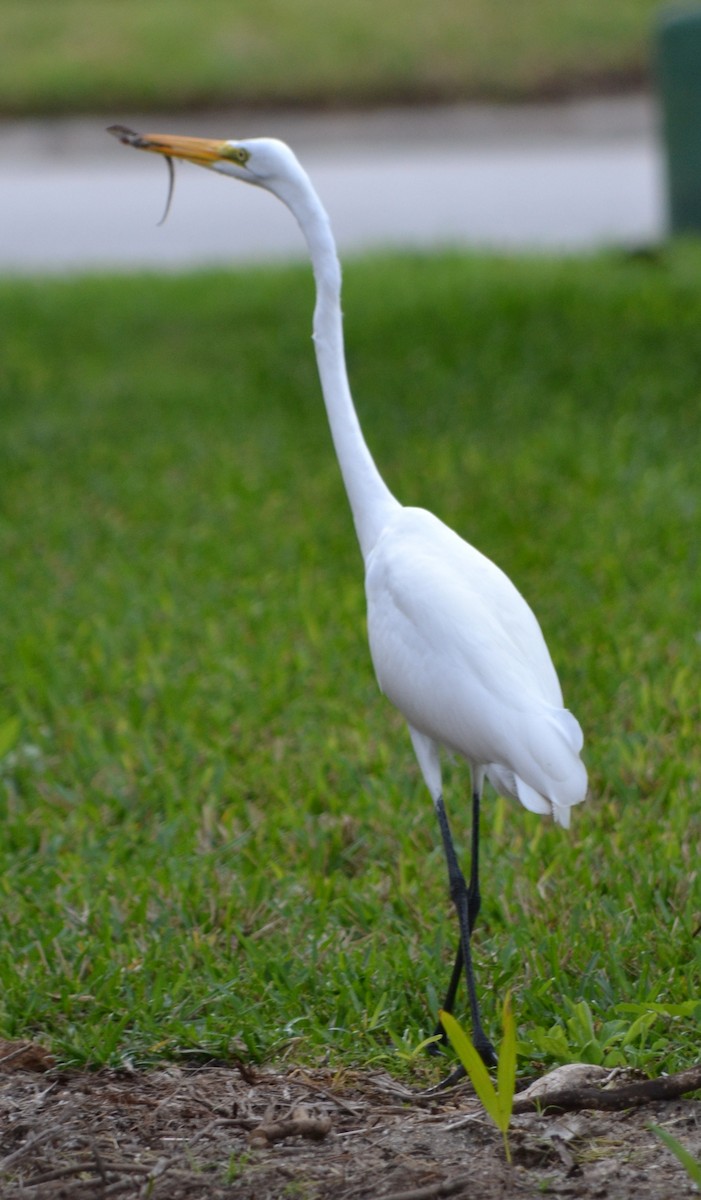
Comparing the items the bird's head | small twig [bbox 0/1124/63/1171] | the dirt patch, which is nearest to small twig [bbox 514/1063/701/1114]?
the dirt patch

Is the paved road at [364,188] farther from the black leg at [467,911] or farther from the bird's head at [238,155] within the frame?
the black leg at [467,911]

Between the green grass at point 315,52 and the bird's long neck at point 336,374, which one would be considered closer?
the bird's long neck at point 336,374

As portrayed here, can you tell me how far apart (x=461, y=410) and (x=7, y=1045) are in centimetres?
437

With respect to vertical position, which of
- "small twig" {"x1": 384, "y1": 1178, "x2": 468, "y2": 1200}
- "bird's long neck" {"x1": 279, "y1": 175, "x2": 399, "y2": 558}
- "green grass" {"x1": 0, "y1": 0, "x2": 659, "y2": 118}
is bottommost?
"small twig" {"x1": 384, "y1": 1178, "x2": 468, "y2": 1200}

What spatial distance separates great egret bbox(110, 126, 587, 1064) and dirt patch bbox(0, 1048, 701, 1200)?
296mm

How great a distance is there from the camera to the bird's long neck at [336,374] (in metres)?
2.71

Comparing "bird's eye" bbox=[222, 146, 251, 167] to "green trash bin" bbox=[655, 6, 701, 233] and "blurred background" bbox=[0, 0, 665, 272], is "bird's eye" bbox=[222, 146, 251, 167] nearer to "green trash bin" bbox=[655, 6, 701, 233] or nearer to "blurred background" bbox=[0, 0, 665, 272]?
"green trash bin" bbox=[655, 6, 701, 233]

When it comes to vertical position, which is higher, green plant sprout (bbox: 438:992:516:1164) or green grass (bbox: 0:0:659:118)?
green grass (bbox: 0:0:659:118)

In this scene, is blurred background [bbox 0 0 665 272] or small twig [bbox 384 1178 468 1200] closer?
small twig [bbox 384 1178 468 1200]

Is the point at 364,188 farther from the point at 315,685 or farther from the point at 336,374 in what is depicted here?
the point at 336,374

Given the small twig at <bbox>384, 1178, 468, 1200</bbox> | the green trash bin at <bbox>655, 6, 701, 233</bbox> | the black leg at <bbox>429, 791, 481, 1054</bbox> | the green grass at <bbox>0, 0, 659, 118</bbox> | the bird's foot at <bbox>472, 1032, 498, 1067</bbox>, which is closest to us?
the small twig at <bbox>384, 1178, 468, 1200</bbox>

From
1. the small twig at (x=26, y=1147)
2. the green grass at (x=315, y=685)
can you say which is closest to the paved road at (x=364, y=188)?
the green grass at (x=315, y=685)

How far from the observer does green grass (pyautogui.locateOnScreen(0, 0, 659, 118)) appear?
48.2 ft

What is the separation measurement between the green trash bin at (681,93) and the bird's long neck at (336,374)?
6.86 meters
